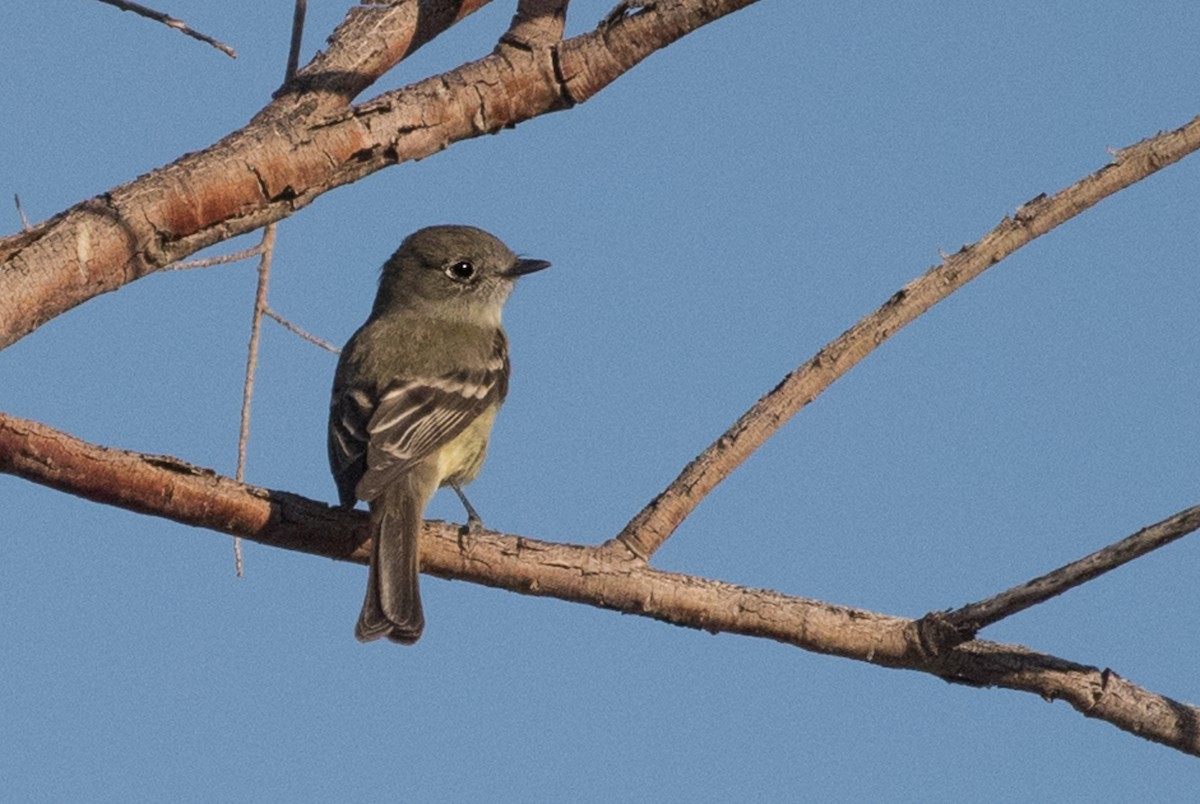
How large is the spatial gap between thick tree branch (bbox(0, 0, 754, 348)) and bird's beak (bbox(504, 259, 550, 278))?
339cm

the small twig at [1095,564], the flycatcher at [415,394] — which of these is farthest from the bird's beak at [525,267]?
the small twig at [1095,564]

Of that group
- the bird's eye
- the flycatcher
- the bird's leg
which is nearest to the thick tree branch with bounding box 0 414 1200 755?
the flycatcher

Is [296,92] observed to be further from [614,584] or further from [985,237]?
[985,237]

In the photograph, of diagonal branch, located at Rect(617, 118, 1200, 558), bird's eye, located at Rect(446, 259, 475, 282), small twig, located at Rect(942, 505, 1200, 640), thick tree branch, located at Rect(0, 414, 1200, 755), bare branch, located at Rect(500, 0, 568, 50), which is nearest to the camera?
small twig, located at Rect(942, 505, 1200, 640)

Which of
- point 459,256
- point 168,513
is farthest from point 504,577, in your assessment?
point 459,256

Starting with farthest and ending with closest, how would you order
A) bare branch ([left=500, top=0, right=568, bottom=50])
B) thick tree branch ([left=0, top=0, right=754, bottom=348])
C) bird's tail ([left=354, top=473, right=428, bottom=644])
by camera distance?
bird's tail ([left=354, top=473, right=428, bottom=644]) → bare branch ([left=500, top=0, right=568, bottom=50]) → thick tree branch ([left=0, top=0, right=754, bottom=348])

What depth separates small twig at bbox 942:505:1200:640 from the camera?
3730 millimetres

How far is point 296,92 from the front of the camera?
5.09m

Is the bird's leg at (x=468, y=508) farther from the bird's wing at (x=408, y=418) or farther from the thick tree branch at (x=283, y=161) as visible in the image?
the thick tree branch at (x=283, y=161)

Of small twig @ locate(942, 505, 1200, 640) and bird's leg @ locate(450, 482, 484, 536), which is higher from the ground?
bird's leg @ locate(450, 482, 484, 536)

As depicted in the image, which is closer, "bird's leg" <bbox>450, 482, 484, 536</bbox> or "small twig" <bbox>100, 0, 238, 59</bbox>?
"small twig" <bbox>100, 0, 238, 59</bbox>

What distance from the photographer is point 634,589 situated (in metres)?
4.73

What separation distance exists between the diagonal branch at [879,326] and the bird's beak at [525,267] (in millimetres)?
3584

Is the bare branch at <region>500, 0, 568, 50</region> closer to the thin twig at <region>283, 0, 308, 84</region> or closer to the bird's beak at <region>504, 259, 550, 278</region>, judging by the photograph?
the thin twig at <region>283, 0, 308, 84</region>
